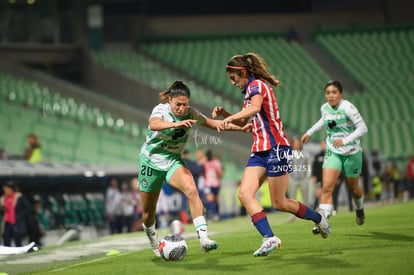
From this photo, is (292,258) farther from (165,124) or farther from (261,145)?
(165,124)

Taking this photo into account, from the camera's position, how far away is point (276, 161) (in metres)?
11.1

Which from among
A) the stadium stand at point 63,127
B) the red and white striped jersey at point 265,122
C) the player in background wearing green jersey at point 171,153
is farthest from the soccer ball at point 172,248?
the stadium stand at point 63,127

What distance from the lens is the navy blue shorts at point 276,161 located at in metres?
11.1

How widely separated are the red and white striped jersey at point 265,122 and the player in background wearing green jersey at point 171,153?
1.00 feet

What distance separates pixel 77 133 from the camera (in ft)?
104

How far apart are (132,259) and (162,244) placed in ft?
4.01

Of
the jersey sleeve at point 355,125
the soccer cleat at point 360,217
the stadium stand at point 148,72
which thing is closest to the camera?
the jersey sleeve at point 355,125

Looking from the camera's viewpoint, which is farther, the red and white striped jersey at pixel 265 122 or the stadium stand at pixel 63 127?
the stadium stand at pixel 63 127

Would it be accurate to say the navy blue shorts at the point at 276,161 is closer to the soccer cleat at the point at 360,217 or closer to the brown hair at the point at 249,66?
the brown hair at the point at 249,66

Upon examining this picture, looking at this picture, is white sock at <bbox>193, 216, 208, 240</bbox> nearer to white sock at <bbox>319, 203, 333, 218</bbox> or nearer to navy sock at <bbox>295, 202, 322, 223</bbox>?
navy sock at <bbox>295, 202, 322, 223</bbox>

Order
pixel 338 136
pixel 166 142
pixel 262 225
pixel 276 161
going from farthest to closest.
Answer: pixel 338 136 → pixel 166 142 → pixel 276 161 → pixel 262 225

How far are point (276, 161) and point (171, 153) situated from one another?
145 centimetres

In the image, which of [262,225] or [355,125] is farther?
[355,125]

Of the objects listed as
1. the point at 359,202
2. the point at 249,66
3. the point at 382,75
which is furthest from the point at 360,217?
the point at 382,75
